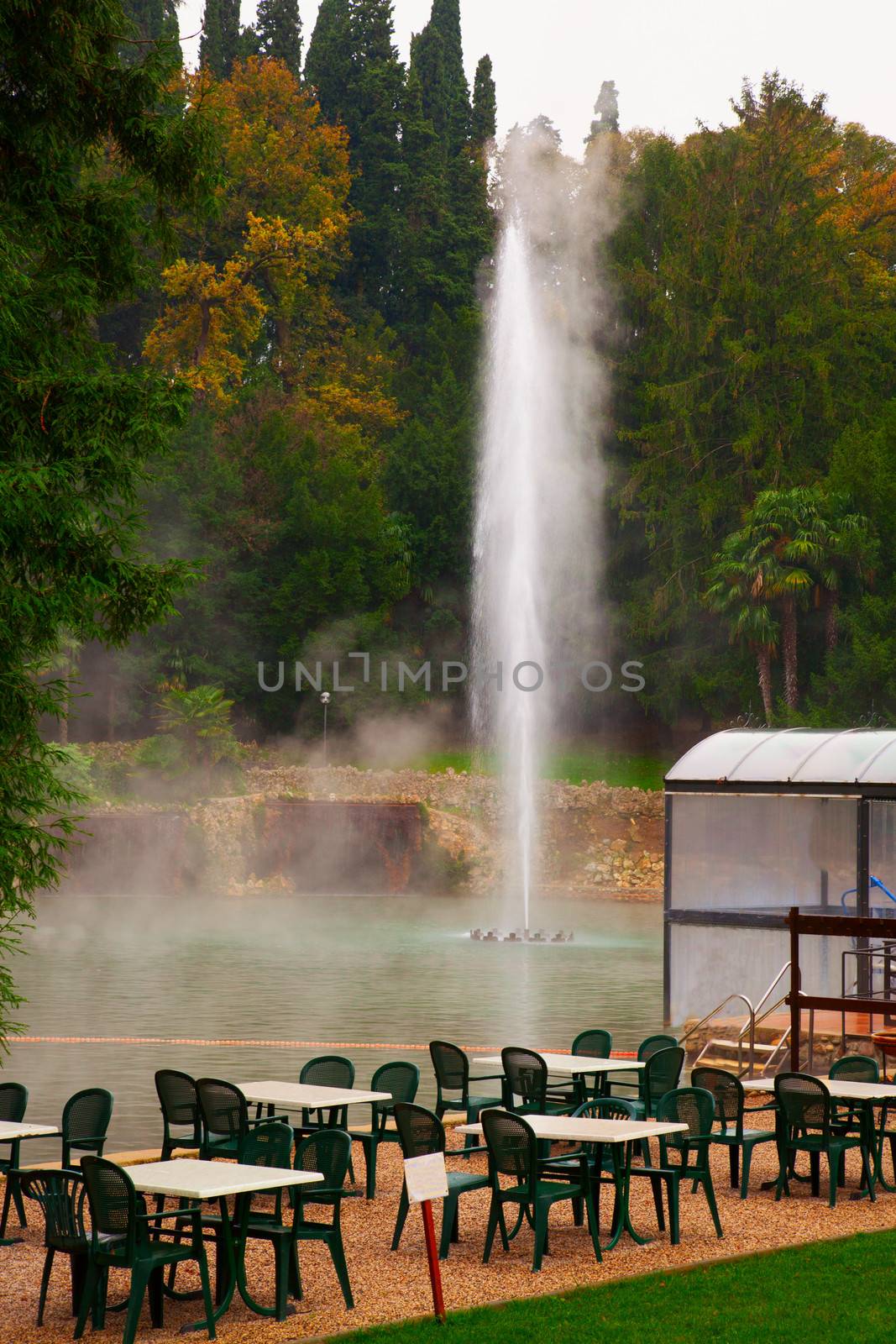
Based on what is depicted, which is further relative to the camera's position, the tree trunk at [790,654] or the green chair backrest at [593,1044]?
the tree trunk at [790,654]

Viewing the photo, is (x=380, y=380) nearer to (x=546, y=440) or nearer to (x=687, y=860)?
(x=546, y=440)

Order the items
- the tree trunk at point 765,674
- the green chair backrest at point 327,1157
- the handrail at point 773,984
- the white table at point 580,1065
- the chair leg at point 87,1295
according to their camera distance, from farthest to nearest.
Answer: the tree trunk at point 765,674
the handrail at point 773,984
the white table at point 580,1065
the green chair backrest at point 327,1157
the chair leg at point 87,1295

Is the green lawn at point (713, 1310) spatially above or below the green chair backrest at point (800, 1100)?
below

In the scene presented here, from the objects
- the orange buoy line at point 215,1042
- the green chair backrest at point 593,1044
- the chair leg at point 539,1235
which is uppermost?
the green chair backrest at point 593,1044

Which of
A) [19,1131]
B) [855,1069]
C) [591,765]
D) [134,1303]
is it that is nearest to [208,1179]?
[134,1303]

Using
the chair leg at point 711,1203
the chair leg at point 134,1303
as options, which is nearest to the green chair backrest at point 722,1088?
the chair leg at point 711,1203

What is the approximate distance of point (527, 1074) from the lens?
12.5 meters

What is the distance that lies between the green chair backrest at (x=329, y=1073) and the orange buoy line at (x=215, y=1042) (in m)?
7.82

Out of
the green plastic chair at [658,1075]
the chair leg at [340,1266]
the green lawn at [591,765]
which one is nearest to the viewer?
the chair leg at [340,1266]

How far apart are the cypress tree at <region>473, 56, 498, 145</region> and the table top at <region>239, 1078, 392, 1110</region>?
8073cm

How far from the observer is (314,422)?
71938 millimetres

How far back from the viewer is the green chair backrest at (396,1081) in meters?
12.0

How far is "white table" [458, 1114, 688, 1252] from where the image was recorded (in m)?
9.84

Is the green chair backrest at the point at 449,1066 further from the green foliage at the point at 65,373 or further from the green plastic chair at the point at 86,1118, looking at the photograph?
the green foliage at the point at 65,373
